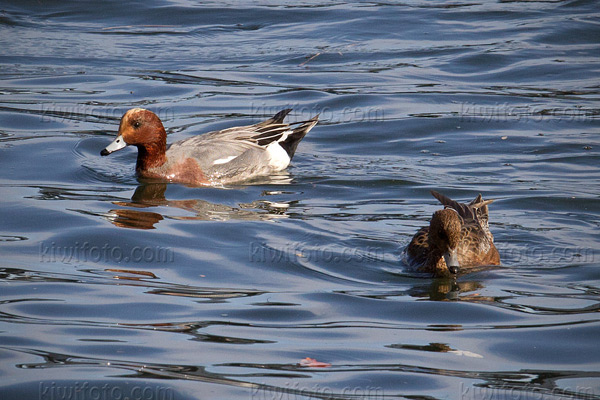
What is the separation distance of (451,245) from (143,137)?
14.2 feet

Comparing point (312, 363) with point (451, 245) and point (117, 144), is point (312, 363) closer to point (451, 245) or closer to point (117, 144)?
point (451, 245)

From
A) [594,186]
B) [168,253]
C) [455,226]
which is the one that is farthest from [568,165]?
[168,253]

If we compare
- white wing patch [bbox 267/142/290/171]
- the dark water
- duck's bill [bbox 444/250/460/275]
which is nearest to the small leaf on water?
the dark water

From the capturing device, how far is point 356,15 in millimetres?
18000

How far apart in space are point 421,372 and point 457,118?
7.61 m

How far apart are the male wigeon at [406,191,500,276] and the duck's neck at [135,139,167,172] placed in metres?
3.65

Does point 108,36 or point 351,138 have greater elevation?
point 108,36

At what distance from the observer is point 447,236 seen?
6941 millimetres

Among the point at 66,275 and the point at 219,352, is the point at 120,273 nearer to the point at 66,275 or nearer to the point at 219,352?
the point at 66,275

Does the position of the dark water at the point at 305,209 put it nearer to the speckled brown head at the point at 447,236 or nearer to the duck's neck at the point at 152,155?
the speckled brown head at the point at 447,236

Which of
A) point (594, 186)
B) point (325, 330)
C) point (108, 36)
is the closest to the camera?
point (325, 330)

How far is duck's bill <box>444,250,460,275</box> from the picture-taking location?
22.5 ft

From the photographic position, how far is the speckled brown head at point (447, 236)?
6.92 meters

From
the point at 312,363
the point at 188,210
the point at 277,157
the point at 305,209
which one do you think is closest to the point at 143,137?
the point at 188,210
